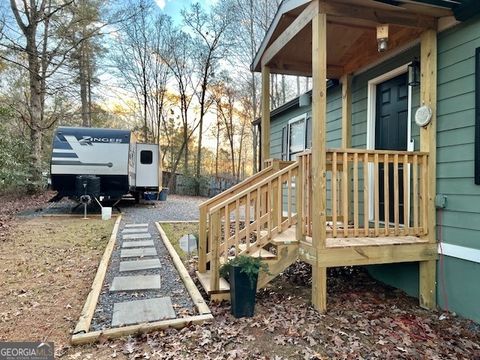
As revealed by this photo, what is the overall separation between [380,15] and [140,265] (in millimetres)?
4394

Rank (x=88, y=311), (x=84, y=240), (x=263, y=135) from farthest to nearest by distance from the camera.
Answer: (x=84, y=240) < (x=263, y=135) < (x=88, y=311)

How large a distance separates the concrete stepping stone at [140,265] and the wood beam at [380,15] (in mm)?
3893

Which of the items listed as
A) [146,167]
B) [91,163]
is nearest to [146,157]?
[146,167]

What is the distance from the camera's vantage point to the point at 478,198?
10.9 ft

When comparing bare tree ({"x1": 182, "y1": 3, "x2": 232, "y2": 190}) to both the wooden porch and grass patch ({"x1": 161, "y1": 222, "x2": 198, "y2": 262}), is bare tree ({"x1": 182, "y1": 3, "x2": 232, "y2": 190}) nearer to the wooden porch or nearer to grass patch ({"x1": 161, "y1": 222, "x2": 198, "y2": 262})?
grass patch ({"x1": 161, "y1": 222, "x2": 198, "y2": 262})

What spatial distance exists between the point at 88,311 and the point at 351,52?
4.75m

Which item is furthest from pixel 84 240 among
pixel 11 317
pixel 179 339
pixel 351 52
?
pixel 351 52

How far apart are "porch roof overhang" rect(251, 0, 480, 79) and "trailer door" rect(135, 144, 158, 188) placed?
26.1 feet

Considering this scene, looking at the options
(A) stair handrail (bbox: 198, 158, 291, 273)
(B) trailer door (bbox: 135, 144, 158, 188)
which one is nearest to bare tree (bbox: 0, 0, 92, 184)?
(B) trailer door (bbox: 135, 144, 158, 188)

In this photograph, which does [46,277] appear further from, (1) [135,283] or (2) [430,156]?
(2) [430,156]

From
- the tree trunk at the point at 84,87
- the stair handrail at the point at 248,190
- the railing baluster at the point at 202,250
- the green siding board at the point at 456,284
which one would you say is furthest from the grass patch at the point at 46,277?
the tree trunk at the point at 84,87

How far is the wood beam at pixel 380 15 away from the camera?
11.3 ft

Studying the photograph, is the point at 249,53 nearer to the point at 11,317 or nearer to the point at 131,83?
the point at 131,83

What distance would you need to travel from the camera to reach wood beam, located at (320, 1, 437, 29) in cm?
344
